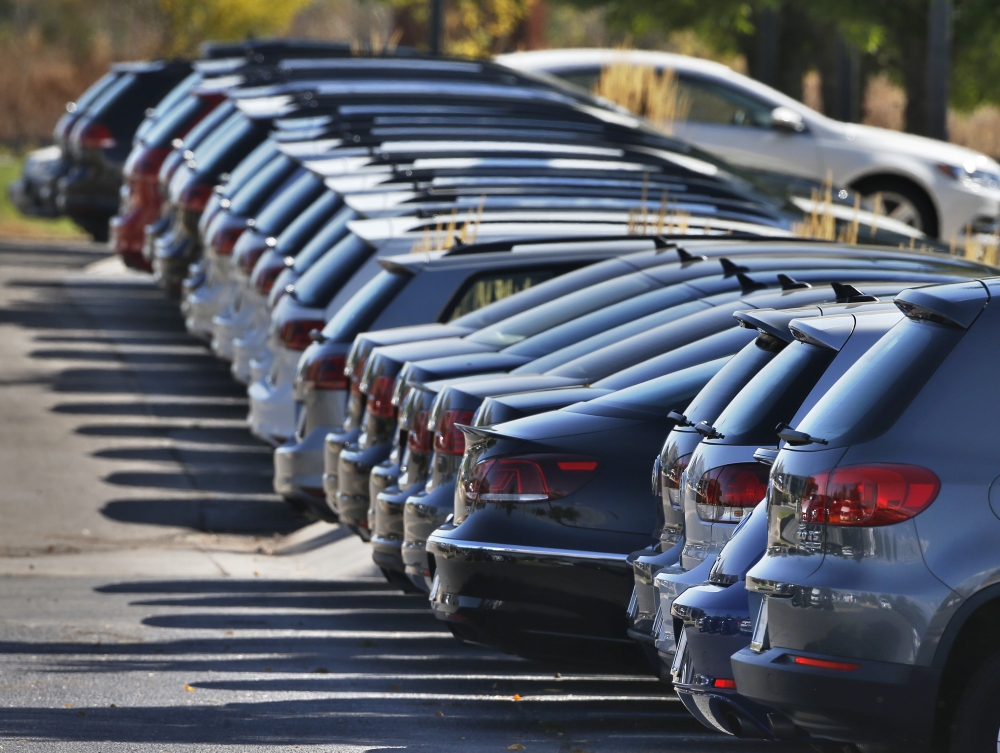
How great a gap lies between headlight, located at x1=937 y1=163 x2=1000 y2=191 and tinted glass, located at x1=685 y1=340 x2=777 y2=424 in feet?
40.3

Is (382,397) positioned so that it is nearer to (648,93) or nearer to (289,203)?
(289,203)

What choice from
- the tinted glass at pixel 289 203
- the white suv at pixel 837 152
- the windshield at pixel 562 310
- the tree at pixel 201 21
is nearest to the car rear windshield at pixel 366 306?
the windshield at pixel 562 310

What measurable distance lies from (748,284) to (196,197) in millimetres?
8695

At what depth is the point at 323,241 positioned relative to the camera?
11789 millimetres

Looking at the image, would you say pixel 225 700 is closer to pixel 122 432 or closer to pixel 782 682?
pixel 782 682

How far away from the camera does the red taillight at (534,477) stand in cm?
679

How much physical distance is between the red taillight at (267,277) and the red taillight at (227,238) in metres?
1.38

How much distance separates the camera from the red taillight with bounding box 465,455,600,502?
6785 mm

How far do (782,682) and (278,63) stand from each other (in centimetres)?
1358

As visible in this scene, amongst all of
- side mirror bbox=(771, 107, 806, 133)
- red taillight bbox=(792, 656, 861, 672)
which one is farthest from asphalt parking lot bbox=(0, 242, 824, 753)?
side mirror bbox=(771, 107, 806, 133)

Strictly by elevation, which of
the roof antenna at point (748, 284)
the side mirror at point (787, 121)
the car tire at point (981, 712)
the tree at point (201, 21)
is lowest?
the tree at point (201, 21)

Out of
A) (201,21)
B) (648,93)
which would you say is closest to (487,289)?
(648,93)

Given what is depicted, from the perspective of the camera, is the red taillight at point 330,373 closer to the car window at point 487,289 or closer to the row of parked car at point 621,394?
the row of parked car at point 621,394

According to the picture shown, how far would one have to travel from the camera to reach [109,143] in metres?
21.3
